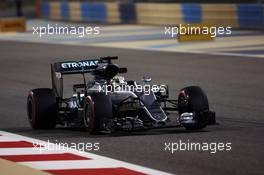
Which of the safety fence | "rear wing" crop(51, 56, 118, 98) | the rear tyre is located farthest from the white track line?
the safety fence

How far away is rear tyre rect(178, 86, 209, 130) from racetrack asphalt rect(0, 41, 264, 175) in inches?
4.0

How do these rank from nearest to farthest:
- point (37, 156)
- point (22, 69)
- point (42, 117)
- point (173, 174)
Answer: point (173, 174) < point (37, 156) < point (42, 117) < point (22, 69)

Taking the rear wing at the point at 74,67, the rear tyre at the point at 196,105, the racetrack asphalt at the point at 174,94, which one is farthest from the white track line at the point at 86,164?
the rear wing at the point at 74,67

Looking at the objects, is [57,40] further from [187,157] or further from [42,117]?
[187,157]

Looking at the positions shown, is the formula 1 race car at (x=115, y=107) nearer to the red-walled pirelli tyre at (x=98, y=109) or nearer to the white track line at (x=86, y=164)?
the red-walled pirelli tyre at (x=98, y=109)

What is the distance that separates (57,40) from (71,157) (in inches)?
862

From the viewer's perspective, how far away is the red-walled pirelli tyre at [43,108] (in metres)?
11.0

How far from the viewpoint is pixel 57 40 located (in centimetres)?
3077

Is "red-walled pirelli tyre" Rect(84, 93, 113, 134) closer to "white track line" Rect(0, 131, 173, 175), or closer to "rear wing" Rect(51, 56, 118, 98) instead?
"white track line" Rect(0, 131, 173, 175)

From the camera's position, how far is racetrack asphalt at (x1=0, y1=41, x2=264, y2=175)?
871 centimetres

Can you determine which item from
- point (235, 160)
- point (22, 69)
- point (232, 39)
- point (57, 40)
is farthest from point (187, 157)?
point (57, 40)

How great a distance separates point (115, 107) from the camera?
34.0 ft

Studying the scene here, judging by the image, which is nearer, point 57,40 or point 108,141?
point 108,141

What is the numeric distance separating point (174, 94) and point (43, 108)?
4082 mm
